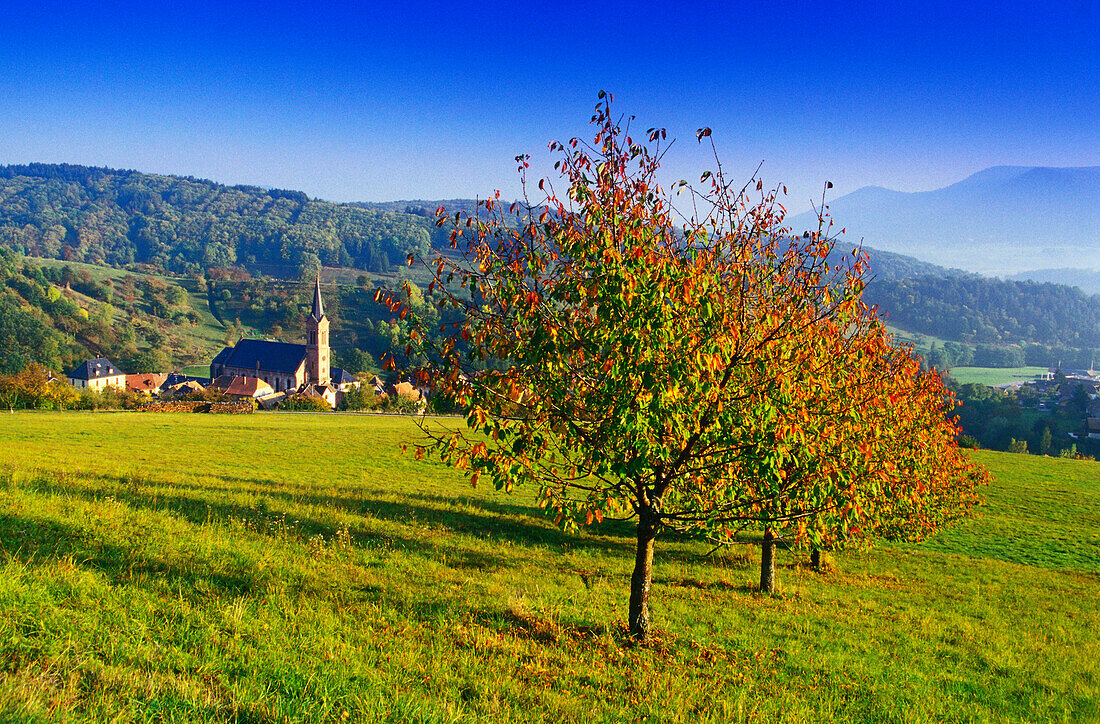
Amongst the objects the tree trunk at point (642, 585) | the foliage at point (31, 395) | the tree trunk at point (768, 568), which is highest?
the tree trunk at point (642, 585)

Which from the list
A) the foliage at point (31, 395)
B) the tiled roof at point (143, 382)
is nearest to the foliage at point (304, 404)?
the foliage at point (31, 395)

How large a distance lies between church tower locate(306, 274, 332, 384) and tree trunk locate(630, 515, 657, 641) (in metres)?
150

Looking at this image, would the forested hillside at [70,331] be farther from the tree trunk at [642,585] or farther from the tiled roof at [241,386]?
the tree trunk at [642,585]

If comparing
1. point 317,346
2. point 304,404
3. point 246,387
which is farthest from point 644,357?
point 317,346

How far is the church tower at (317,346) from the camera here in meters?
148

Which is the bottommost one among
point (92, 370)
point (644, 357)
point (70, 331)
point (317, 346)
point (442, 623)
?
point (92, 370)

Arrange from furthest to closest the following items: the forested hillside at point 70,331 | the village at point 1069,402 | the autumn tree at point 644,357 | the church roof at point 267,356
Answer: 1. the church roof at point 267,356
2. the forested hillside at point 70,331
3. the village at point 1069,402
4. the autumn tree at point 644,357

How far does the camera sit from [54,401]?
67.1 metres

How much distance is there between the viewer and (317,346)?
15238 cm

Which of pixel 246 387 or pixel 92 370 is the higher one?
pixel 92 370

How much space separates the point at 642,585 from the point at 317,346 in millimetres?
155856

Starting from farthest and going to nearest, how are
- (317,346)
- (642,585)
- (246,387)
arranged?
(317,346) < (246,387) < (642,585)

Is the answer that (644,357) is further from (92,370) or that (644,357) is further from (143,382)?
(92,370)

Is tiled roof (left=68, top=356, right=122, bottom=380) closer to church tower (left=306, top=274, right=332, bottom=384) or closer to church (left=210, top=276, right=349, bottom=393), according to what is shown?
church (left=210, top=276, right=349, bottom=393)
